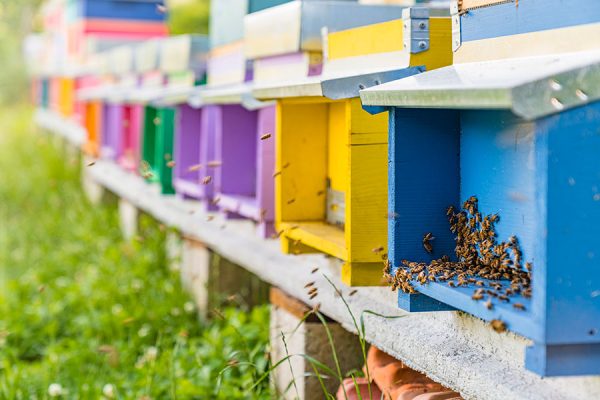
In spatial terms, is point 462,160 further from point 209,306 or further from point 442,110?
point 209,306

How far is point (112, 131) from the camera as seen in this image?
8.02 meters

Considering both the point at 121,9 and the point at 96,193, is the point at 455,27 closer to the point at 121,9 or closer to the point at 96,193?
the point at 96,193

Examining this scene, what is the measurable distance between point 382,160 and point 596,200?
1003 millimetres

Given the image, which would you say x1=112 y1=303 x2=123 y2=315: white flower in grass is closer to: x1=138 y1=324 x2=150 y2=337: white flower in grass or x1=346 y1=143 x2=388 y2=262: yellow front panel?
x1=138 y1=324 x2=150 y2=337: white flower in grass

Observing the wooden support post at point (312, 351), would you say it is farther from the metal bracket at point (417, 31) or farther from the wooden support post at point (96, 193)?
the wooden support post at point (96, 193)

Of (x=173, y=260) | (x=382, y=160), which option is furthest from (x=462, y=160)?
(x=173, y=260)

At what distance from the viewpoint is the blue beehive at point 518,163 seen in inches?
72.4

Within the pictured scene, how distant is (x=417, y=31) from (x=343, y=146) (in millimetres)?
696

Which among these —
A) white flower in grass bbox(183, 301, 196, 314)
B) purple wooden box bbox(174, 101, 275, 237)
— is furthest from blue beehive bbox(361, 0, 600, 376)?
white flower in grass bbox(183, 301, 196, 314)

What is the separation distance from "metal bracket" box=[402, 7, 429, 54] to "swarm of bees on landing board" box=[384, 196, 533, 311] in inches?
20.7

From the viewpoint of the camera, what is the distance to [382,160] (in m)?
2.81

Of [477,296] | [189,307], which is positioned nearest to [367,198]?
[477,296]

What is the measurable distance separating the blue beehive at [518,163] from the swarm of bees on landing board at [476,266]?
1 centimetres

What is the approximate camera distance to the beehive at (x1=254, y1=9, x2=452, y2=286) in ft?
9.02
